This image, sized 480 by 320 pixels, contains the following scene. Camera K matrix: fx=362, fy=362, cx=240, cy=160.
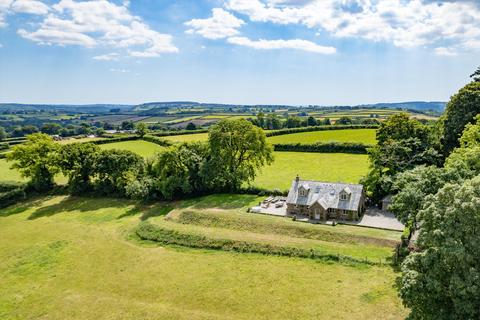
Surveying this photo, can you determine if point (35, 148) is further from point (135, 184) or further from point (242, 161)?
point (242, 161)

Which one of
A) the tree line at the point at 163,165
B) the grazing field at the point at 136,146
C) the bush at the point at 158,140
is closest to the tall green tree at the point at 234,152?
the tree line at the point at 163,165

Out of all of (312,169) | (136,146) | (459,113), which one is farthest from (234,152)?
(136,146)

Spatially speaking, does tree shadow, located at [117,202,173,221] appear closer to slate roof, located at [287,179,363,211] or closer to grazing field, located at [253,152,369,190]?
grazing field, located at [253,152,369,190]

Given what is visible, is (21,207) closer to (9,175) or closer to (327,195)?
(9,175)

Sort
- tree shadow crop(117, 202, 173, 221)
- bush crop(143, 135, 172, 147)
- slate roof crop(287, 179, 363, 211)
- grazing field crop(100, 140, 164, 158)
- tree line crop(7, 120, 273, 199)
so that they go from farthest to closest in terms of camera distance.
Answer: bush crop(143, 135, 172, 147) → grazing field crop(100, 140, 164, 158) → tree line crop(7, 120, 273, 199) → tree shadow crop(117, 202, 173, 221) → slate roof crop(287, 179, 363, 211)

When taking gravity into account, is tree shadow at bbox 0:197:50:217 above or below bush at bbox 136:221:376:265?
below

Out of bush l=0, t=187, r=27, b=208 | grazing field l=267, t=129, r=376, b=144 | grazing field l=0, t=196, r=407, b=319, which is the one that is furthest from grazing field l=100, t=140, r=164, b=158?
grazing field l=0, t=196, r=407, b=319

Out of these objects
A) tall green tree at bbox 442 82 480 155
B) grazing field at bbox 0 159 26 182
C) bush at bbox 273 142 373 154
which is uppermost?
tall green tree at bbox 442 82 480 155
